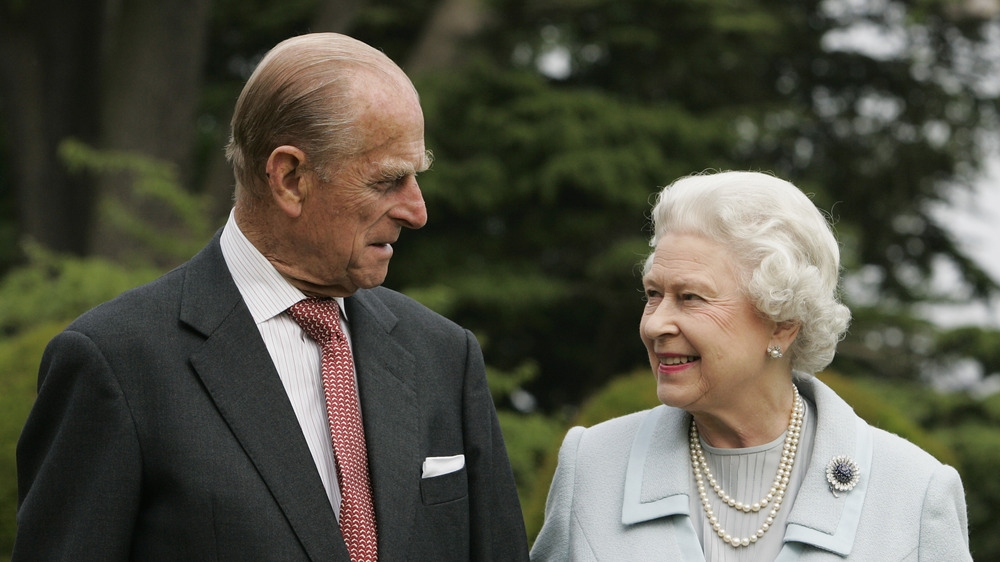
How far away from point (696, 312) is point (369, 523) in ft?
3.00

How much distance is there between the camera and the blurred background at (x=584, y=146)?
891 centimetres

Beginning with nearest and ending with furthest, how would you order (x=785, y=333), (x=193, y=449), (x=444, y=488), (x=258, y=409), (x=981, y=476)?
(x=193, y=449), (x=258, y=409), (x=444, y=488), (x=785, y=333), (x=981, y=476)

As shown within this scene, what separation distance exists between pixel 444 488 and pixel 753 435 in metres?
0.80

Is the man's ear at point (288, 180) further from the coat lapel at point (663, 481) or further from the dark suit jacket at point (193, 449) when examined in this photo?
the coat lapel at point (663, 481)

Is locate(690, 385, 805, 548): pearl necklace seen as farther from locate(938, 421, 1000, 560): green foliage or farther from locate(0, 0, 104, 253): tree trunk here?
locate(0, 0, 104, 253): tree trunk

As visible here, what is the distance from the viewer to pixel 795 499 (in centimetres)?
271

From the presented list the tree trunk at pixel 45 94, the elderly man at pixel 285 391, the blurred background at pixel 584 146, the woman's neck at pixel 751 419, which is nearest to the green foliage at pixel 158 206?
the blurred background at pixel 584 146

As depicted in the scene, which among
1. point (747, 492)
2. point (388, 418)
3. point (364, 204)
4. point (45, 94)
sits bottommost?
point (747, 492)

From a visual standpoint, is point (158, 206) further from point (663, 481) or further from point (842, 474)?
point (842, 474)

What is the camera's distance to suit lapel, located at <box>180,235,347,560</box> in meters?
2.29

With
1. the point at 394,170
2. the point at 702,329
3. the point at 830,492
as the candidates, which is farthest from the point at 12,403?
the point at 830,492

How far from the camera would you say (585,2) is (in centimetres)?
909

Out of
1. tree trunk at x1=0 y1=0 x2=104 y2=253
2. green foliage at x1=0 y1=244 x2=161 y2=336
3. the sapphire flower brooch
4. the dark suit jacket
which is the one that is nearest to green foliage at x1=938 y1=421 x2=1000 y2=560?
green foliage at x1=0 y1=244 x2=161 y2=336

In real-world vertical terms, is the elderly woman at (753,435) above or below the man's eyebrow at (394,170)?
below
